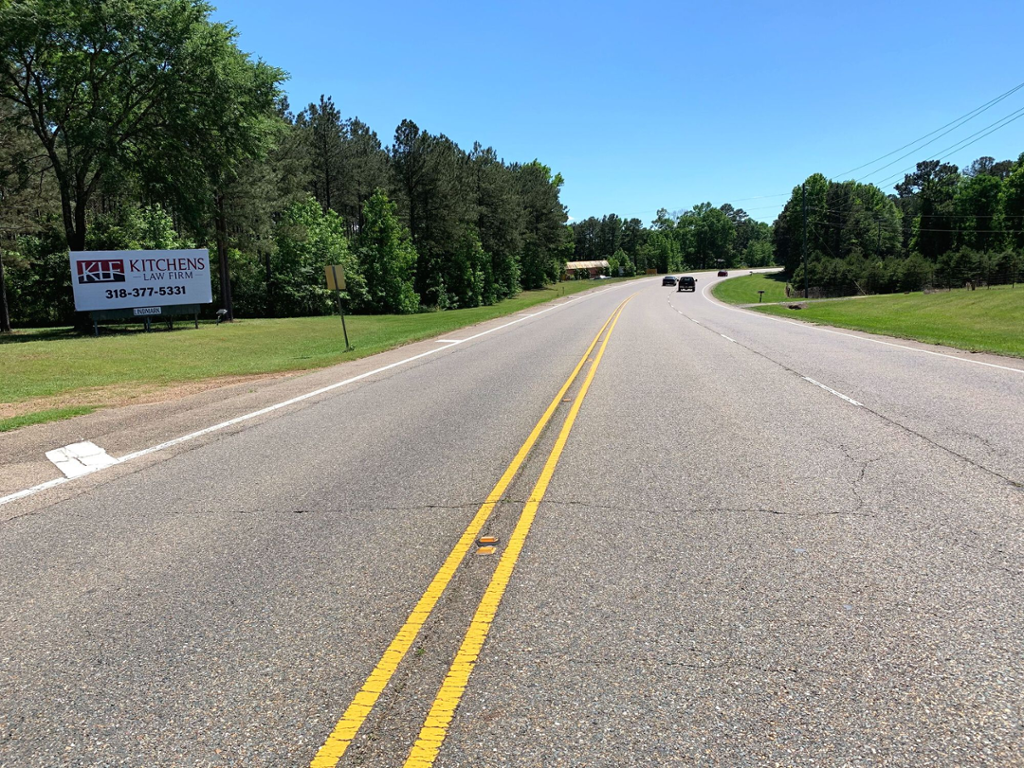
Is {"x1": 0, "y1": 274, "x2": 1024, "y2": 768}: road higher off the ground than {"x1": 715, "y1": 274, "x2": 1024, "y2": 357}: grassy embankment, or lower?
lower

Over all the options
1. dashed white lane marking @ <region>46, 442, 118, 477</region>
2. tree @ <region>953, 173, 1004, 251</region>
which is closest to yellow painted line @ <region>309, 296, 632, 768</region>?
dashed white lane marking @ <region>46, 442, 118, 477</region>

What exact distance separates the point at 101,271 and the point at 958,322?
3825cm

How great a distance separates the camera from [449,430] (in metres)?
8.70

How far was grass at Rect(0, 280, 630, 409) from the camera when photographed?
51.4 ft

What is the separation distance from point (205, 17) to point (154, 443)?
30306mm

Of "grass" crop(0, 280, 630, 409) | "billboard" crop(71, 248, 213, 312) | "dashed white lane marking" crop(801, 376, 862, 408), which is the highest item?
"billboard" crop(71, 248, 213, 312)

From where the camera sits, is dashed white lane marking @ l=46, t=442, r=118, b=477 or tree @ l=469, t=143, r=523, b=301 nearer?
dashed white lane marking @ l=46, t=442, r=118, b=477

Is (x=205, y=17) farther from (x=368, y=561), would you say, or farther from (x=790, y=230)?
(x=790, y=230)

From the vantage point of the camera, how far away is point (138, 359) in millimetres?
20844

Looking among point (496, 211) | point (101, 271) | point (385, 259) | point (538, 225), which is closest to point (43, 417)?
point (101, 271)

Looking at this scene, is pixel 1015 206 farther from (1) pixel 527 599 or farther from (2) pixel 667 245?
(1) pixel 527 599

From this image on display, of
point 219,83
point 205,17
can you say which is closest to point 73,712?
point 219,83

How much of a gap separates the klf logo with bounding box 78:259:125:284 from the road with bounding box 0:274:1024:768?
79.0 feet

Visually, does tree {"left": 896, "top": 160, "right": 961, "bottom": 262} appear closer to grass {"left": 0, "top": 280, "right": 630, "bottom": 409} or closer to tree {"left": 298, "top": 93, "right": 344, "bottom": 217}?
tree {"left": 298, "top": 93, "right": 344, "bottom": 217}
